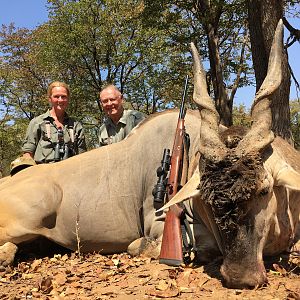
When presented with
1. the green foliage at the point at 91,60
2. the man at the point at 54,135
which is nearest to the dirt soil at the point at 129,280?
the man at the point at 54,135

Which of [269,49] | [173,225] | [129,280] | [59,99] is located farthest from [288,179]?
[269,49]

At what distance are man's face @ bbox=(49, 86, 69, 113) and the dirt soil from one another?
8.88ft

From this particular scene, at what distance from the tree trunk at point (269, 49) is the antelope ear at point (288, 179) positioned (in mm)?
4152

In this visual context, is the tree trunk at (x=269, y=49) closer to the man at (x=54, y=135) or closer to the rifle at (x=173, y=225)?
the man at (x=54, y=135)

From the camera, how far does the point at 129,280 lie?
3820 mm

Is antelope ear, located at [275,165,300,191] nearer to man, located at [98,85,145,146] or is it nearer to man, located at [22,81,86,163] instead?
man, located at [98,85,145,146]

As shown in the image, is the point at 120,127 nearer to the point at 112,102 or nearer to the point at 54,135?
the point at 112,102

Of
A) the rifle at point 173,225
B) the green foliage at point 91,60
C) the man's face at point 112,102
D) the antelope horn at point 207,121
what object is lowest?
the rifle at point 173,225

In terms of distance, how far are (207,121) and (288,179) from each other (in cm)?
83

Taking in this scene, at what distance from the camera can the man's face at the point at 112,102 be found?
22.1 ft

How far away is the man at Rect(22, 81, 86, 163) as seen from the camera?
669 centimetres

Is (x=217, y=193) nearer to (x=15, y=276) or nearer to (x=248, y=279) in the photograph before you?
(x=248, y=279)

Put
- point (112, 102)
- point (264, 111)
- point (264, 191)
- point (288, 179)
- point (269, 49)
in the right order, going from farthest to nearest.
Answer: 1. point (269, 49)
2. point (112, 102)
3. point (264, 111)
4. point (288, 179)
5. point (264, 191)

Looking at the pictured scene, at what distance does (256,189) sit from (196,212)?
120cm
